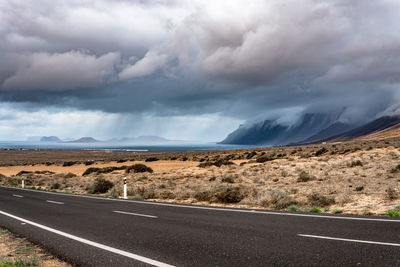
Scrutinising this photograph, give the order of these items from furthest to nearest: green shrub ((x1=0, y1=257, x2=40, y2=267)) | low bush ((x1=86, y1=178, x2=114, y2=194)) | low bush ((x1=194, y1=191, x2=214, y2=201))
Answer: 1. low bush ((x1=86, y1=178, x2=114, y2=194))
2. low bush ((x1=194, y1=191, x2=214, y2=201))
3. green shrub ((x1=0, y1=257, x2=40, y2=267))

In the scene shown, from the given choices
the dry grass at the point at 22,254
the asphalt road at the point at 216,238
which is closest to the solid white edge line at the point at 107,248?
the asphalt road at the point at 216,238

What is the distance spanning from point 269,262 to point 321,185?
15.1m

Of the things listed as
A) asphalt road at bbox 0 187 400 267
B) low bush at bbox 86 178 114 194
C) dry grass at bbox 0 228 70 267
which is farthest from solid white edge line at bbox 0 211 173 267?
low bush at bbox 86 178 114 194

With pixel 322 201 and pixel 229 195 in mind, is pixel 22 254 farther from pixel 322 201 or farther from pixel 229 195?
pixel 322 201

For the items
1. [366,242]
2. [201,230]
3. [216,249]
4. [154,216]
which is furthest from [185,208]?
[366,242]

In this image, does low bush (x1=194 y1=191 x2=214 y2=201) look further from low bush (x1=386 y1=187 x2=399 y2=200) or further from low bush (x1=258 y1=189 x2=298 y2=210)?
low bush (x1=386 y1=187 x2=399 y2=200)

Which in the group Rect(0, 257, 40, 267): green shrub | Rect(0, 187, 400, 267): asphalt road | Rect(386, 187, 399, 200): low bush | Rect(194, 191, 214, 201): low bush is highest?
Rect(0, 257, 40, 267): green shrub

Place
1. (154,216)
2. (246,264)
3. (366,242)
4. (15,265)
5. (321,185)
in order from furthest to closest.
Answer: (321,185) < (154,216) < (366,242) < (15,265) < (246,264)

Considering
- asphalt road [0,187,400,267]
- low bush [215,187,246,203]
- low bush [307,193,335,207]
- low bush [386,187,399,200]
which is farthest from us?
low bush [215,187,246,203]

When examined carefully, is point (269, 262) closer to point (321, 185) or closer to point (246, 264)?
point (246, 264)

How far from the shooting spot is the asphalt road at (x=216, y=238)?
605cm

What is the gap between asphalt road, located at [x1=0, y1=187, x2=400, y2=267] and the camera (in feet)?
19.8

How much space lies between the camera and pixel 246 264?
5730 mm

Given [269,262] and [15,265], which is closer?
[269,262]
